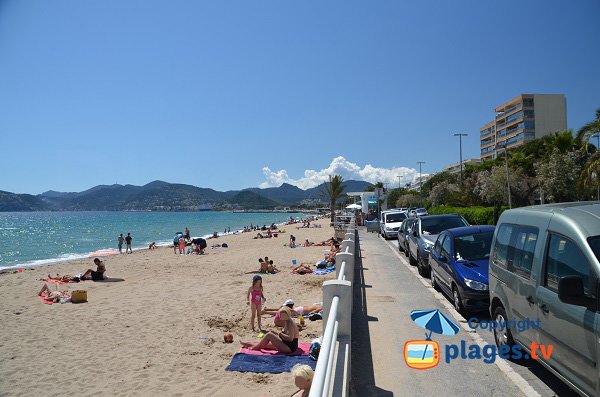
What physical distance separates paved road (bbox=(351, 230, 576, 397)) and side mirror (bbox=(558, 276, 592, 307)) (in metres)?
1.57

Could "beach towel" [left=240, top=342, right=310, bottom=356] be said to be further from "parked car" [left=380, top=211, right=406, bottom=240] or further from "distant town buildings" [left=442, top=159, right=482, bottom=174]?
"distant town buildings" [left=442, top=159, right=482, bottom=174]

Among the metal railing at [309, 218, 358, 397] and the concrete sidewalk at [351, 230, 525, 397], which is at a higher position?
the metal railing at [309, 218, 358, 397]

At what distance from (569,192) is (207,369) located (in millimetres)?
28989

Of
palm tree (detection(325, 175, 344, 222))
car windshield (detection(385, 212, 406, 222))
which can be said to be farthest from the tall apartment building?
car windshield (detection(385, 212, 406, 222))

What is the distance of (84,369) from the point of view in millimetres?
7578

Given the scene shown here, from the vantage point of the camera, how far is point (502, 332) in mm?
5805

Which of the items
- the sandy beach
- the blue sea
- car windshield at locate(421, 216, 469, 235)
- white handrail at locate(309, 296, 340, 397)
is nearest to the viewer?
white handrail at locate(309, 296, 340, 397)

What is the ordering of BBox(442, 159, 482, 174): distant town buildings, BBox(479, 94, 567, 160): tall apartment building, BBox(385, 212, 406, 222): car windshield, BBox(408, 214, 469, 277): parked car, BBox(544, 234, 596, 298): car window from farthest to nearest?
1. BBox(442, 159, 482, 174): distant town buildings
2. BBox(479, 94, 567, 160): tall apartment building
3. BBox(385, 212, 406, 222): car windshield
4. BBox(408, 214, 469, 277): parked car
5. BBox(544, 234, 596, 298): car window

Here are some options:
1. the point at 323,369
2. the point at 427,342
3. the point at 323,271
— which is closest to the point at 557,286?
the point at 323,369

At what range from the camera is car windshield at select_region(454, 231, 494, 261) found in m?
8.84

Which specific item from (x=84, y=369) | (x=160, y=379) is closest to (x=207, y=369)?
(x=160, y=379)

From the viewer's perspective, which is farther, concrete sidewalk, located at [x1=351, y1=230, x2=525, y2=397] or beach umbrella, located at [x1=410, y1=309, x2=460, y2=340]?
beach umbrella, located at [x1=410, y1=309, x2=460, y2=340]

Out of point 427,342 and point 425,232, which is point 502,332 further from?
point 425,232

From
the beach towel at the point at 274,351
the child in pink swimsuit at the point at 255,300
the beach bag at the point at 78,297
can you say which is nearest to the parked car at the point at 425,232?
the child in pink swimsuit at the point at 255,300
